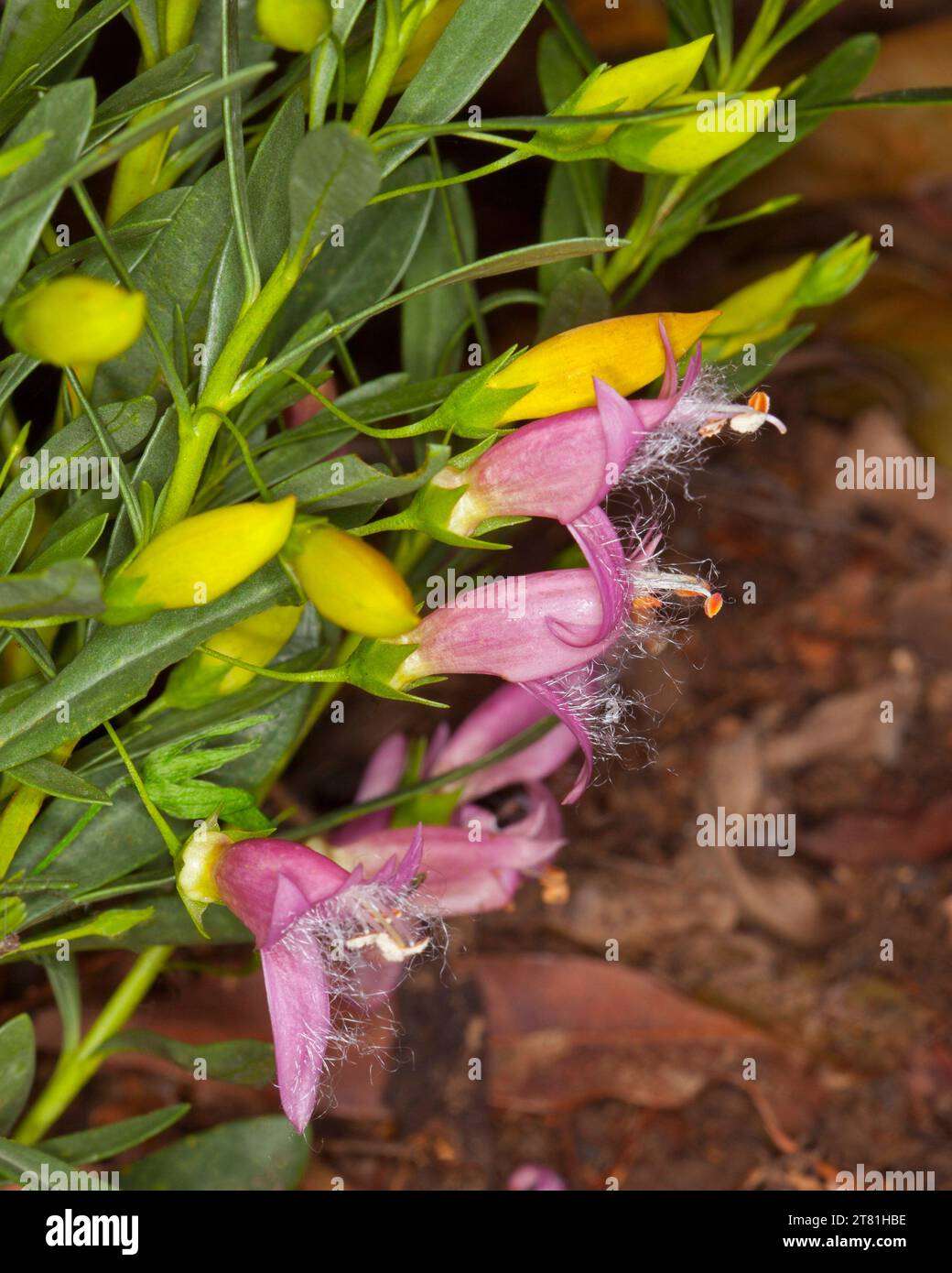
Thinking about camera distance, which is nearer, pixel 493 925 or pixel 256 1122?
pixel 256 1122

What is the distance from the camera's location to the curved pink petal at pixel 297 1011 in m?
0.61

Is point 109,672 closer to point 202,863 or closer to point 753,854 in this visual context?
point 202,863

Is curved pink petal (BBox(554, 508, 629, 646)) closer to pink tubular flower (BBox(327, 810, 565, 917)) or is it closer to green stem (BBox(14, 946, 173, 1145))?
pink tubular flower (BBox(327, 810, 565, 917))

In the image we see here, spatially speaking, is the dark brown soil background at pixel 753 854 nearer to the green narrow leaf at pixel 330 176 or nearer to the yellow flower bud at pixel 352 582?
the yellow flower bud at pixel 352 582

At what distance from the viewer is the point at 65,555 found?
601 millimetres

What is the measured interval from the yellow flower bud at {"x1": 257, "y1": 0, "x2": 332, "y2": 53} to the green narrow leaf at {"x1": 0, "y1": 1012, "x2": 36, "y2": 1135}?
0.59m

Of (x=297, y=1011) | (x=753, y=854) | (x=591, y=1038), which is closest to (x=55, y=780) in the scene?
(x=297, y=1011)

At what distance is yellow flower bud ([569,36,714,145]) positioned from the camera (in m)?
0.59

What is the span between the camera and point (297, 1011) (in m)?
0.61

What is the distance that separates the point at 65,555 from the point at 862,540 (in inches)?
45.7

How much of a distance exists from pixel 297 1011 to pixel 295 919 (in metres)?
0.06

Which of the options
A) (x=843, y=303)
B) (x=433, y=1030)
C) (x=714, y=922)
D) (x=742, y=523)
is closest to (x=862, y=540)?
(x=742, y=523)

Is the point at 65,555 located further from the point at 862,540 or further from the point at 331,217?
the point at 862,540
